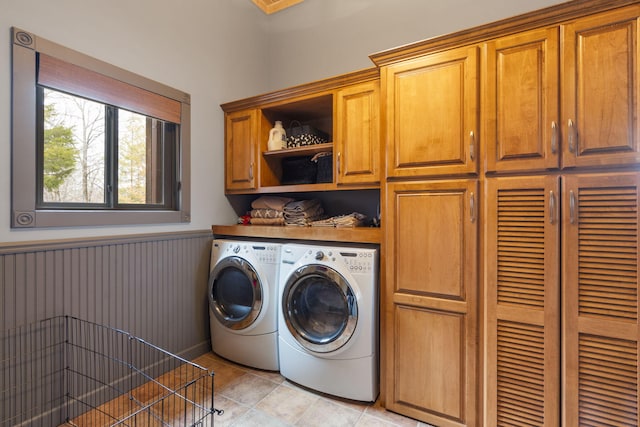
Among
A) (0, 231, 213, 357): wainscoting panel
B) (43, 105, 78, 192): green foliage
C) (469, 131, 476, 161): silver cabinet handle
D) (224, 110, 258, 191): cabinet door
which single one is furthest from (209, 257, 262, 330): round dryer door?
(469, 131, 476, 161): silver cabinet handle

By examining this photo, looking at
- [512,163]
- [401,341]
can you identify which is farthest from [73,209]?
[512,163]

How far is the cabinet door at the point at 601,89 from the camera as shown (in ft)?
4.03

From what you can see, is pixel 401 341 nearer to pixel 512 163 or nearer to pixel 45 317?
pixel 512 163

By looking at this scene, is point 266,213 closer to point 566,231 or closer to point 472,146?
point 472,146

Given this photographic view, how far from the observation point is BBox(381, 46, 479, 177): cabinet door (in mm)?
1516

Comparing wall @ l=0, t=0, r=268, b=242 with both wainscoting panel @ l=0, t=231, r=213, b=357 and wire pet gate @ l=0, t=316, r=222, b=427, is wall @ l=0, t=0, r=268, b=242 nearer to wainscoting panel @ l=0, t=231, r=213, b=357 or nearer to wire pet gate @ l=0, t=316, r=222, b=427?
wainscoting panel @ l=0, t=231, r=213, b=357

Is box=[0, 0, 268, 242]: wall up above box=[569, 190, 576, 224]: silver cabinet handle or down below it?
above

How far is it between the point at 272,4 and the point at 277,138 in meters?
1.59

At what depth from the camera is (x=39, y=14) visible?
1544 millimetres

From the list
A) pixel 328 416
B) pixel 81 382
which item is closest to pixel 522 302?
pixel 328 416

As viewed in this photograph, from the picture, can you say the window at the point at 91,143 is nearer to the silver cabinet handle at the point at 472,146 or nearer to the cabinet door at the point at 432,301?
the cabinet door at the point at 432,301

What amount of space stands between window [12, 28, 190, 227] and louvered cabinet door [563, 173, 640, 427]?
7.76 ft

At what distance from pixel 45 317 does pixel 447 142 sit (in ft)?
7.45

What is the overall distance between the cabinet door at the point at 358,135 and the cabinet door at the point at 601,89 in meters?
A: 0.94
